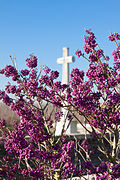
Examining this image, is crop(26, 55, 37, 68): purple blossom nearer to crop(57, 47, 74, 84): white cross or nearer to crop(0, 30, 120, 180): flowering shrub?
crop(0, 30, 120, 180): flowering shrub

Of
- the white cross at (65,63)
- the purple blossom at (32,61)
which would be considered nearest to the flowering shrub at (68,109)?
the purple blossom at (32,61)

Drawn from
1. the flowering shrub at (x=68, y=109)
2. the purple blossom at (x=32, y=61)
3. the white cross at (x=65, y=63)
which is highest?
the white cross at (x=65, y=63)

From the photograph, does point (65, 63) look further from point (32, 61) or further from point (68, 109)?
point (68, 109)

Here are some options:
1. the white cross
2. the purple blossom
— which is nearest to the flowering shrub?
the purple blossom

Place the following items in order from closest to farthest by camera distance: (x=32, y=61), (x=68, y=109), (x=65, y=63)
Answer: (x=68, y=109), (x=32, y=61), (x=65, y=63)

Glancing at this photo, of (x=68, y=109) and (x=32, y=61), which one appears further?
(x=32, y=61)

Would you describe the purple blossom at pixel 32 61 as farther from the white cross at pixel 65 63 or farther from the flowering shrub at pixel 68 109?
the white cross at pixel 65 63

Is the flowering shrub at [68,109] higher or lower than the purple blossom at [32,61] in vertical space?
lower

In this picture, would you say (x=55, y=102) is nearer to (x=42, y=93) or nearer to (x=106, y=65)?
(x=42, y=93)

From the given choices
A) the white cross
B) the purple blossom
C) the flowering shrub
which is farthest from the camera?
the white cross

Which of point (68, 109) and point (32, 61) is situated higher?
point (32, 61)

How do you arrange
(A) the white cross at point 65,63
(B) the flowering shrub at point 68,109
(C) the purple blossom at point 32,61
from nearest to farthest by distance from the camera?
(B) the flowering shrub at point 68,109 < (C) the purple blossom at point 32,61 < (A) the white cross at point 65,63

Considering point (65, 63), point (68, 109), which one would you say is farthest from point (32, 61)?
point (65, 63)

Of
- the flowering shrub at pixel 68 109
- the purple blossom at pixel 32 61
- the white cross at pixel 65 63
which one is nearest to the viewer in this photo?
the flowering shrub at pixel 68 109
